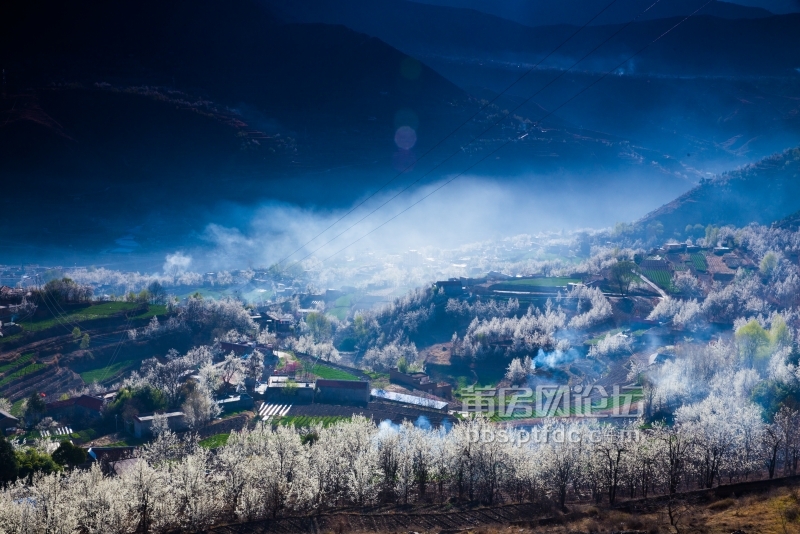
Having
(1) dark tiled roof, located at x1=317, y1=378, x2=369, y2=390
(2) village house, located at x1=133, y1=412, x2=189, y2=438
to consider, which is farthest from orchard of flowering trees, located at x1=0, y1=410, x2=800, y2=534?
(1) dark tiled roof, located at x1=317, y1=378, x2=369, y2=390

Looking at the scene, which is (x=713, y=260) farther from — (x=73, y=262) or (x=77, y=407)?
(x=73, y=262)

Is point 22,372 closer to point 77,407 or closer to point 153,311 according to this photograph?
point 77,407

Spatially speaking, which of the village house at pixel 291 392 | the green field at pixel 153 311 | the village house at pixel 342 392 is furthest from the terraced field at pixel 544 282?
the green field at pixel 153 311

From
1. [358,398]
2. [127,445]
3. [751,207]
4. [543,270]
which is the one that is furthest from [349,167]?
[127,445]

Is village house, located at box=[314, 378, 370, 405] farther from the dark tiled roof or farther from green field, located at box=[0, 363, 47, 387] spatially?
green field, located at box=[0, 363, 47, 387]

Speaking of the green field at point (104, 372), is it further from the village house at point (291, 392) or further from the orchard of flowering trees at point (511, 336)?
the orchard of flowering trees at point (511, 336)
